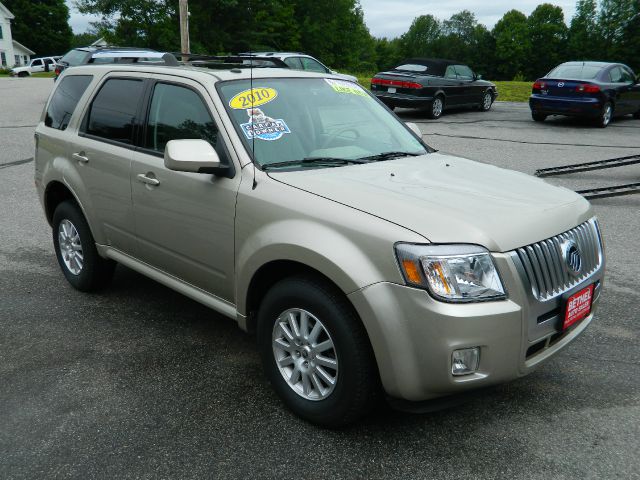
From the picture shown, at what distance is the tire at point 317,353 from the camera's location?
294 centimetres

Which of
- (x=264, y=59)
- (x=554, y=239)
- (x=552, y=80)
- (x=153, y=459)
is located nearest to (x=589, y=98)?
(x=552, y=80)

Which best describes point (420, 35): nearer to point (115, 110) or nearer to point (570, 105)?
point (570, 105)

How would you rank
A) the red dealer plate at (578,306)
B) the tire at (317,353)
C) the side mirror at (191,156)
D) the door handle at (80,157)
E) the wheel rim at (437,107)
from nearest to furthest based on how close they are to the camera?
the tire at (317,353) → the red dealer plate at (578,306) → the side mirror at (191,156) → the door handle at (80,157) → the wheel rim at (437,107)

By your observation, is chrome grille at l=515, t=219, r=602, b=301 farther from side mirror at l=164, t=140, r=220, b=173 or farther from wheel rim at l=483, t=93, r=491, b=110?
wheel rim at l=483, t=93, r=491, b=110

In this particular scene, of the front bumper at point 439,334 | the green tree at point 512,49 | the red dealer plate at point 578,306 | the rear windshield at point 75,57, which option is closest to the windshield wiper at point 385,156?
the front bumper at point 439,334

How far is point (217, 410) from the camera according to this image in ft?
11.2

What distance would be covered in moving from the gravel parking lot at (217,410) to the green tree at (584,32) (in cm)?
9026

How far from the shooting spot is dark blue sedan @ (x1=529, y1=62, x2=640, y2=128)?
15422mm

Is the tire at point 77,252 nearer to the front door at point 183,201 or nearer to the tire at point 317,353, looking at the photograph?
the front door at point 183,201

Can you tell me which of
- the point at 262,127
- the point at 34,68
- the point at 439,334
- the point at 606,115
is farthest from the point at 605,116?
the point at 34,68

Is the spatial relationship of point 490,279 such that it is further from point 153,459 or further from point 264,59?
point 264,59

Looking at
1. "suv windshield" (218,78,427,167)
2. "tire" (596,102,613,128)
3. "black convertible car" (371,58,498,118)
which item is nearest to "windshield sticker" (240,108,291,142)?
"suv windshield" (218,78,427,167)

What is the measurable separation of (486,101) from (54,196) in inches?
662

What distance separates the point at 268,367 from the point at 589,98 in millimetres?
14370
